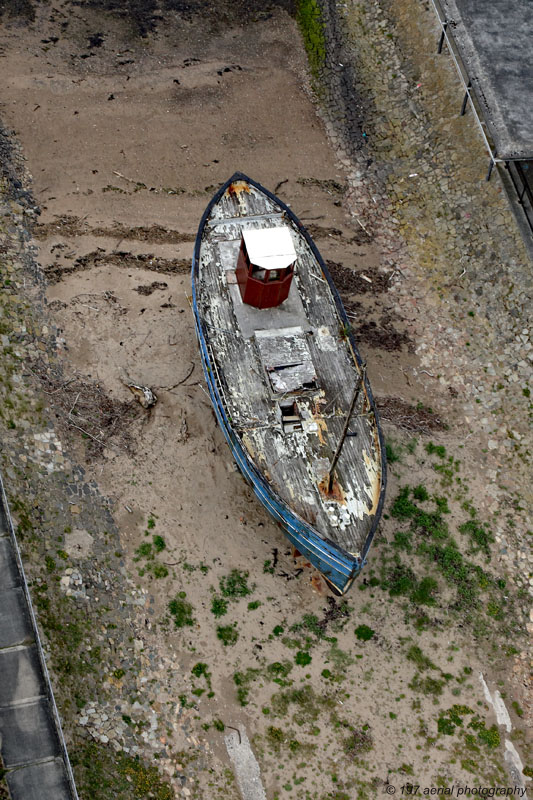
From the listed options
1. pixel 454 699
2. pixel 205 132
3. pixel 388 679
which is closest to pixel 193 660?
pixel 388 679

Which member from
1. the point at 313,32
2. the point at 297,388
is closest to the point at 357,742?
the point at 297,388

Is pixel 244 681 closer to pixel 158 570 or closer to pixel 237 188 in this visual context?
pixel 158 570

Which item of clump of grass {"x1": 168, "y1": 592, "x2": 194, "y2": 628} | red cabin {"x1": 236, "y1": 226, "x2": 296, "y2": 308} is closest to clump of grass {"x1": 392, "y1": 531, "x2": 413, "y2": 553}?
clump of grass {"x1": 168, "y1": 592, "x2": 194, "y2": 628}

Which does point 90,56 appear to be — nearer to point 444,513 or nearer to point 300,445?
point 300,445

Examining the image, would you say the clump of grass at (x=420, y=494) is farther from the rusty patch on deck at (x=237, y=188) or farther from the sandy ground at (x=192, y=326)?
the rusty patch on deck at (x=237, y=188)

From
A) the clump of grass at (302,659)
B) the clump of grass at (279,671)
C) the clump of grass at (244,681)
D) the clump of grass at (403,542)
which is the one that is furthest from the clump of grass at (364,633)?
the clump of grass at (244,681)
